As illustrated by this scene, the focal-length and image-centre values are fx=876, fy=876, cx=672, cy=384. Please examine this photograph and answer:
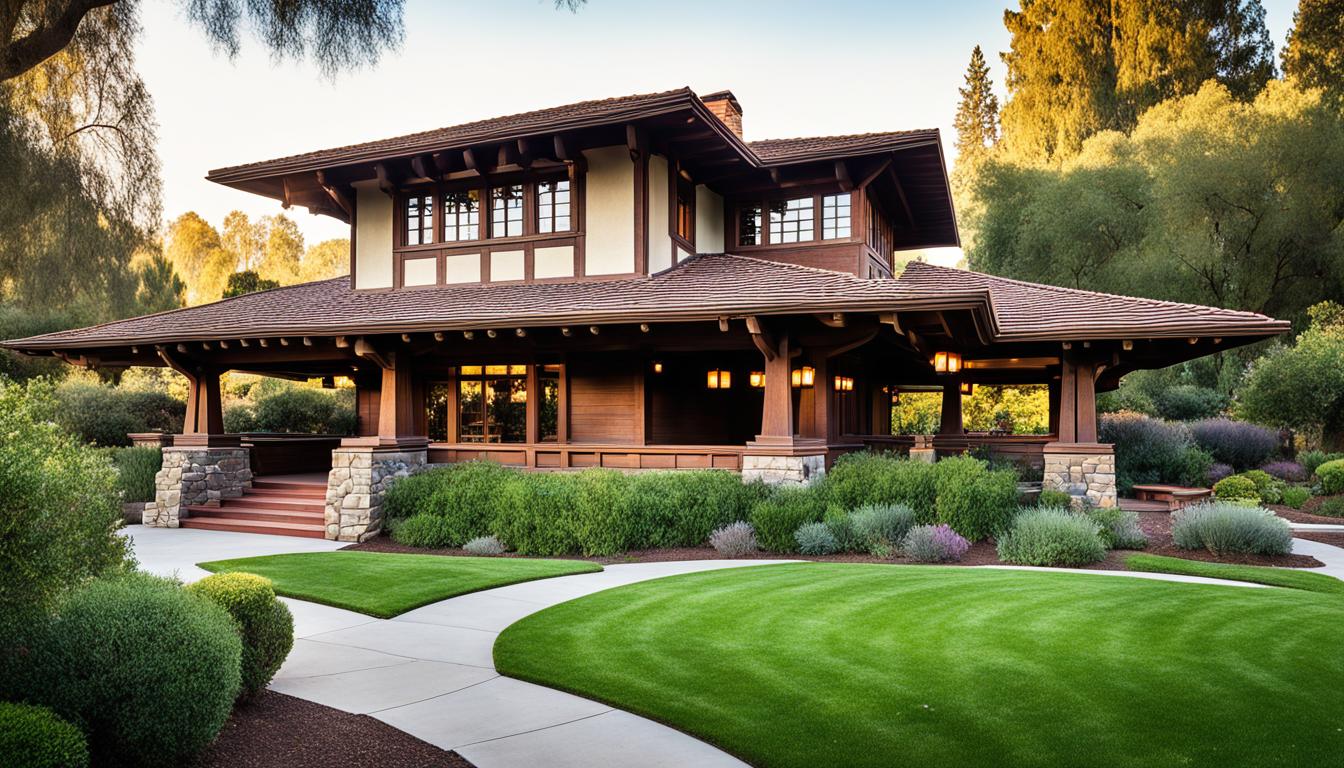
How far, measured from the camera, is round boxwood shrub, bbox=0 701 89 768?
3533 millimetres

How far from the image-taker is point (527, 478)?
44.5 feet

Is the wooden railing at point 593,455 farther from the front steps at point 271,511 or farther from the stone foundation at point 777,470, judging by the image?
the front steps at point 271,511

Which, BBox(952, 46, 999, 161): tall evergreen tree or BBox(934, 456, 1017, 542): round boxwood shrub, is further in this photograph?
BBox(952, 46, 999, 161): tall evergreen tree

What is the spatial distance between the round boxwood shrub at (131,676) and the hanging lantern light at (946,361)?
13.4 meters

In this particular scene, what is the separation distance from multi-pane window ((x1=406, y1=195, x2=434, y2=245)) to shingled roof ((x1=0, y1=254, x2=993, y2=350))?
1166 mm

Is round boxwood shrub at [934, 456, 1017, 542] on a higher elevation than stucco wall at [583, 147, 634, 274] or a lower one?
lower

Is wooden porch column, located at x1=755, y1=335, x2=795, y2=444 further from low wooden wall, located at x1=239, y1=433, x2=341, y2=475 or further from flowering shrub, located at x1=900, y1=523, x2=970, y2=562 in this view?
low wooden wall, located at x1=239, y1=433, x2=341, y2=475

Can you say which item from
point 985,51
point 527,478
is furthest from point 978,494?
point 985,51

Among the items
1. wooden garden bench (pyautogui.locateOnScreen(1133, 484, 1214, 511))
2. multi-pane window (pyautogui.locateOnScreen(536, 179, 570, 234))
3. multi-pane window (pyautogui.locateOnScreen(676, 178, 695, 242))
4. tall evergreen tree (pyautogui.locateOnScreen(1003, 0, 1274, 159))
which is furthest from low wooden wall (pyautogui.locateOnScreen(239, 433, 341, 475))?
tall evergreen tree (pyautogui.locateOnScreen(1003, 0, 1274, 159))

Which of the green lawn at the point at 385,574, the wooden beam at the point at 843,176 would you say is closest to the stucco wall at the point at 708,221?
the wooden beam at the point at 843,176

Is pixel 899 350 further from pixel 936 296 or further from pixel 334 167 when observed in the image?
pixel 334 167

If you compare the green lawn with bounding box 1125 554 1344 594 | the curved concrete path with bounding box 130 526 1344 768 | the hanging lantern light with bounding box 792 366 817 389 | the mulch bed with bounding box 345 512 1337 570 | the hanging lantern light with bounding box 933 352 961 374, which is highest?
the hanging lantern light with bounding box 933 352 961 374

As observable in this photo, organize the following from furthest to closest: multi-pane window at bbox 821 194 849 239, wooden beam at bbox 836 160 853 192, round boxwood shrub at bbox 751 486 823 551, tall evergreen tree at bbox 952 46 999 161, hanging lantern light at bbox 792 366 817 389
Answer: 1. tall evergreen tree at bbox 952 46 999 161
2. multi-pane window at bbox 821 194 849 239
3. wooden beam at bbox 836 160 853 192
4. hanging lantern light at bbox 792 366 817 389
5. round boxwood shrub at bbox 751 486 823 551

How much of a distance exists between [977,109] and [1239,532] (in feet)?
154
